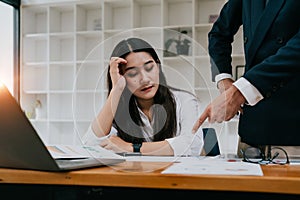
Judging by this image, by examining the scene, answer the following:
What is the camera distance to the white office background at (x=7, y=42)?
5.07m

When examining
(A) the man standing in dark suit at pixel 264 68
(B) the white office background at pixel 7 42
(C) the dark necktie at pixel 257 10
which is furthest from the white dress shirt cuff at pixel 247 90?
(B) the white office background at pixel 7 42

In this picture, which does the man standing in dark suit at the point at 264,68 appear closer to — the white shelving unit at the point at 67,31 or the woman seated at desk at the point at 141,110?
the woman seated at desk at the point at 141,110

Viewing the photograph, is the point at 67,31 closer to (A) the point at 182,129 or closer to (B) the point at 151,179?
(A) the point at 182,129

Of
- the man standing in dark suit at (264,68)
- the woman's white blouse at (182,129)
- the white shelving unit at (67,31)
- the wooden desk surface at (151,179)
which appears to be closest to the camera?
the wooden desk surface at (151,179)

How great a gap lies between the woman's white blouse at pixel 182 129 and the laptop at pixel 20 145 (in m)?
0.07

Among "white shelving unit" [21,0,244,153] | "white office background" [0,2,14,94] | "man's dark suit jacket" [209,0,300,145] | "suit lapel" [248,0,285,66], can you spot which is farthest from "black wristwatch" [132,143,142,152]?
"white office background" [0,2,14,94]

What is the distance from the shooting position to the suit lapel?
1069 mm

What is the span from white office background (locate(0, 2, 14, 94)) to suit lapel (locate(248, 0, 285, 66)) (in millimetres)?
4411

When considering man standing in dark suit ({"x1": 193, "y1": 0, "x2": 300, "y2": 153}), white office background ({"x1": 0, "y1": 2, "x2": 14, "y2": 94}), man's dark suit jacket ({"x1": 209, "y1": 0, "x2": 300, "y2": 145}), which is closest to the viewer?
man standing in dark suit ({"x1": 193, "y1": 0, "x2": 300, "y2": 153})

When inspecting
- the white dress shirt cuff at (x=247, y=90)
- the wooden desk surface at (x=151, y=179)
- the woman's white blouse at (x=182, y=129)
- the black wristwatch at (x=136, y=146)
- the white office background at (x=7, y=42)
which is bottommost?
the wooden desk surface at (x=151, y=179)

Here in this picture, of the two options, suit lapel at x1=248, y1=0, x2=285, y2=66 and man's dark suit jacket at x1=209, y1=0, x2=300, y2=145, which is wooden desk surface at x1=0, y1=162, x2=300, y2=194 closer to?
man's dark suit jacket at x1=209, y1=0, x2=300, y2=145

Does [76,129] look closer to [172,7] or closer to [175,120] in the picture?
[175,120]

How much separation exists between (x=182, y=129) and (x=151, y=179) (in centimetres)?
15

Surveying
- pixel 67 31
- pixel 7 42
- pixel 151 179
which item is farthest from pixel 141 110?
pixel 7 42
